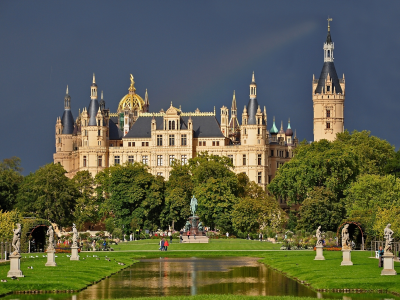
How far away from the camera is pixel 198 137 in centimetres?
14788

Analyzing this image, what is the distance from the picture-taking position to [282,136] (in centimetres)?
16962

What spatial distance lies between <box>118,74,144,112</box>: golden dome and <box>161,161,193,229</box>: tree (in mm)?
55992

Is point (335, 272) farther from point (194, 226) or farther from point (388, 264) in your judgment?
point (194, 226)

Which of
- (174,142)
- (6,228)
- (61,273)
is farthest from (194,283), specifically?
(174,142)

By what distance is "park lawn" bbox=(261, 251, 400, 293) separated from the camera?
1823 inches

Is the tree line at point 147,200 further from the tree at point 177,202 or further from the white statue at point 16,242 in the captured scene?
the white statue at point 16,242

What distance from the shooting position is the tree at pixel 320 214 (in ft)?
327

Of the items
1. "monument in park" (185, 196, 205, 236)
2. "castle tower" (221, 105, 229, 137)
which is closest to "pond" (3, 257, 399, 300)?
"monument in park" (185, 196, 205, 236)

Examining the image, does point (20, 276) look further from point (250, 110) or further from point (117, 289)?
point (250, 110)

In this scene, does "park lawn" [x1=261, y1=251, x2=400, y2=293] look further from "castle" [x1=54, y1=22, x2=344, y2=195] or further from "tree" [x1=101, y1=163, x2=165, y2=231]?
"castle" [x1=54, y1=22, x2=344, y2=195]

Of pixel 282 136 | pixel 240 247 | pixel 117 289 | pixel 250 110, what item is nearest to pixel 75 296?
pixel 117 289

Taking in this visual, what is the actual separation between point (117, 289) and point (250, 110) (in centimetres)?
9954

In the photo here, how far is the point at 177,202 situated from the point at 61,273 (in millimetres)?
64056

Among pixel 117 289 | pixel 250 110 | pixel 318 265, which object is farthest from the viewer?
pixel 250 110
